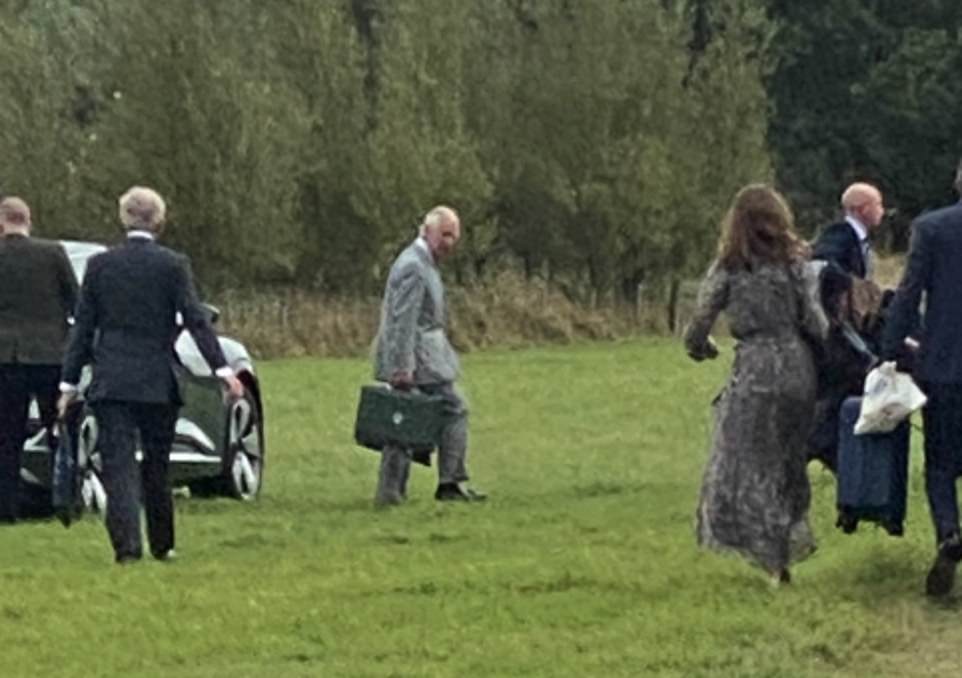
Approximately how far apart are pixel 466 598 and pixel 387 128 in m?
34.7

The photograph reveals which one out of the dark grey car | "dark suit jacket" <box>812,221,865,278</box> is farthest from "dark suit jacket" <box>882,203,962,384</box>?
the dark grey car

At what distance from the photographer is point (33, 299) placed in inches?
632

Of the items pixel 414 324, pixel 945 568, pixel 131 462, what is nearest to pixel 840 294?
pixel 945 568

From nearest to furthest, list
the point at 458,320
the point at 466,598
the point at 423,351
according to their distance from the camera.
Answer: the point at 466,598 < the point at 423,351 < the point at 458,320

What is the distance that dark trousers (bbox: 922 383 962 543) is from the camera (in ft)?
37.4

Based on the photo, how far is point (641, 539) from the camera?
13500 millimetres

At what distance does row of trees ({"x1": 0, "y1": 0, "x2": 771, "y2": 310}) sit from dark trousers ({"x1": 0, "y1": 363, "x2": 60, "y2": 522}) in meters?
26.4

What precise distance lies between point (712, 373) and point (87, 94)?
46.7 ft

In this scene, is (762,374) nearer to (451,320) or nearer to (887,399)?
(887,399)

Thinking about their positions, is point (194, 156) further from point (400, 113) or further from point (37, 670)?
point (37, 670)

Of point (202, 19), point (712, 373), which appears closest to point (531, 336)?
point (202, 19)

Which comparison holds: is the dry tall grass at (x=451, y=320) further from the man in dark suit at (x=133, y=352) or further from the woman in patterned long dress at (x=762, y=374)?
the woman in patterned long dress at (x=762, y=374)

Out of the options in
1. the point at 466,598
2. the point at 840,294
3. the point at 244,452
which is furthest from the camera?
the point at 244,452

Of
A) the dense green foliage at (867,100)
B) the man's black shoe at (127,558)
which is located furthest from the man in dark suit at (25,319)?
the dense green foliage at (867,100)
